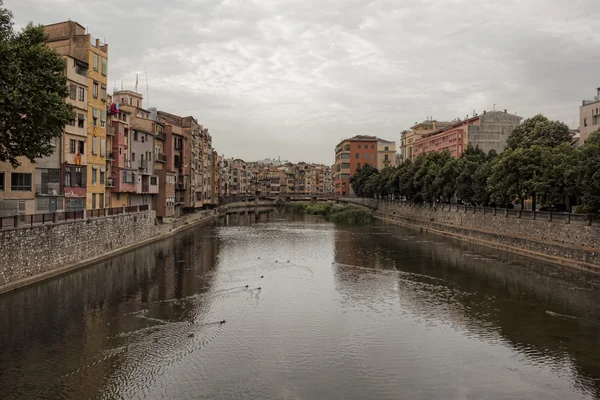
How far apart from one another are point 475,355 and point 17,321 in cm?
2054

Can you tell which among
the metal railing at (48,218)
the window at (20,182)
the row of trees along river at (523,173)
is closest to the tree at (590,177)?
the row of trees along river at (523,173)

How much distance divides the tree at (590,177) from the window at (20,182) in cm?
4048

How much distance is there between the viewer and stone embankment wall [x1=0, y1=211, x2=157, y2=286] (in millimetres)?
27719

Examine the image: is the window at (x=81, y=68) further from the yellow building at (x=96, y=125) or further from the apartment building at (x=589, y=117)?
the apartment building at (x=589, y=117)

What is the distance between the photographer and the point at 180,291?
3139cm

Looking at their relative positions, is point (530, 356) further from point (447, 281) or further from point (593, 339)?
point (447, 281)

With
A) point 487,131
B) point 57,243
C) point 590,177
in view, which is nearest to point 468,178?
point 590,177

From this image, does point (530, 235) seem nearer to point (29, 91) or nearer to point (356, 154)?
point (29, 91)

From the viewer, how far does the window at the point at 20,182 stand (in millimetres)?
35625

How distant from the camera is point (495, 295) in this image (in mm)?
31562

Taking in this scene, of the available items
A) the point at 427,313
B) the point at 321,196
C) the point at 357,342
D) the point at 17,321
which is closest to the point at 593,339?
the point at 427,313

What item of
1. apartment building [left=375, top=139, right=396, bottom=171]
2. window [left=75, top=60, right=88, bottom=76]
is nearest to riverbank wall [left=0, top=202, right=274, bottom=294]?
window [left=75, top=60, right=88, bottom=76]

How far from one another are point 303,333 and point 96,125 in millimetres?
31514

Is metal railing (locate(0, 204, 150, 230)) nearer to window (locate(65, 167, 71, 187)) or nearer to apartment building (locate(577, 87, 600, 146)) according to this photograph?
window (locate(65, 167, 71, 187))
